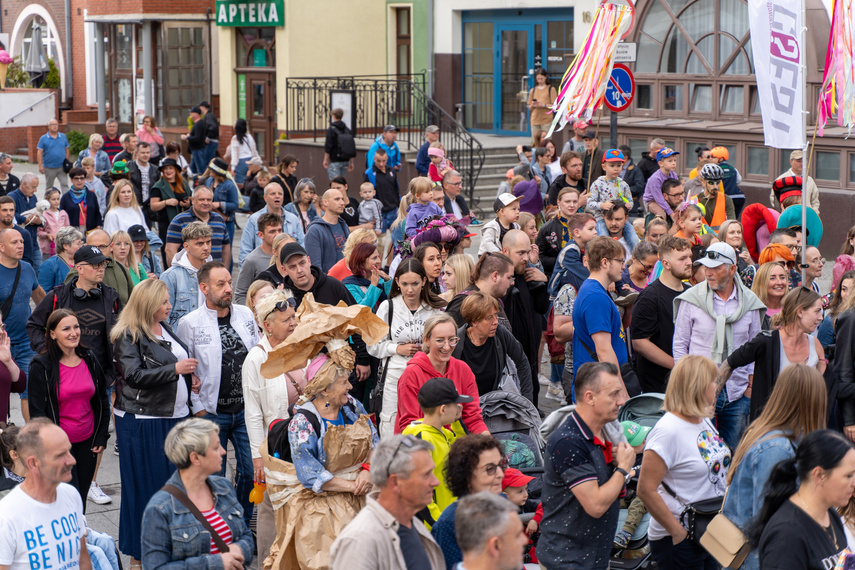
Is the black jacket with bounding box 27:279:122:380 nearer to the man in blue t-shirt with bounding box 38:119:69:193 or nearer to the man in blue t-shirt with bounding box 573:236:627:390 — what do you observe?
the man in blue t-shirt with bounding box 573:236:627:390

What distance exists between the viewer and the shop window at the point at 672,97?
60.7 ft

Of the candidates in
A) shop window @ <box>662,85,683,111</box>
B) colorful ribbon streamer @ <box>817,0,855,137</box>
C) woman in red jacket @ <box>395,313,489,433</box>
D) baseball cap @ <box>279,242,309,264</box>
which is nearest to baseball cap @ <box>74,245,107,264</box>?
baseball cap @ <box>279,242,309,264</box>

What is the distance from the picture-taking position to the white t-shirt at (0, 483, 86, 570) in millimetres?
4445

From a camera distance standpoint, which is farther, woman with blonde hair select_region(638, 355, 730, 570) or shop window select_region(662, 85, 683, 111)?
shop window select_region(662, 85, 683, 111)

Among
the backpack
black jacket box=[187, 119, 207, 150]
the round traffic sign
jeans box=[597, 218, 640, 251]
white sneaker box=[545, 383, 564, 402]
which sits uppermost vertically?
the round traffic sign

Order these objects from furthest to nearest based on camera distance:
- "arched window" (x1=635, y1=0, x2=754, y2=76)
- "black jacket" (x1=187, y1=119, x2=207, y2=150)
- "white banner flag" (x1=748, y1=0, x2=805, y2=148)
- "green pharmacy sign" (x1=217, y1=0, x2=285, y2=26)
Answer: "green pharmacy sign" (x1=217, y1=0, x2=285, y2=26) < "black jacket" (x1=187, y1=119, x2=207, y2=150) < "arched window" (x1=635, y1=0, x2=754, y2=76) < "white banner flag" (x1=748, y1=0, x2=805, y2=148)

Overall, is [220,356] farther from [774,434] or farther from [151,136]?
[151,136]

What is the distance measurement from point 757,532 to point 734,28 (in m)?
14.9

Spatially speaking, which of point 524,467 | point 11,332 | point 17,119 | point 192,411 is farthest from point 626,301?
point 17,119

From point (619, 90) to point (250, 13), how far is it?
14.2 meters

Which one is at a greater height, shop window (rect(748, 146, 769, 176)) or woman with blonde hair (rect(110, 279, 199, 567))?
shop window (rect(748, 146, 769, 176))

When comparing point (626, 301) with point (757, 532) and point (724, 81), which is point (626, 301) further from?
point (724, 81)

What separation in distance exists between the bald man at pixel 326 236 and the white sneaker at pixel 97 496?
10.7ft

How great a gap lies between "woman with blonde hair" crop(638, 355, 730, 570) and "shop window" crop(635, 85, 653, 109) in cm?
1466
